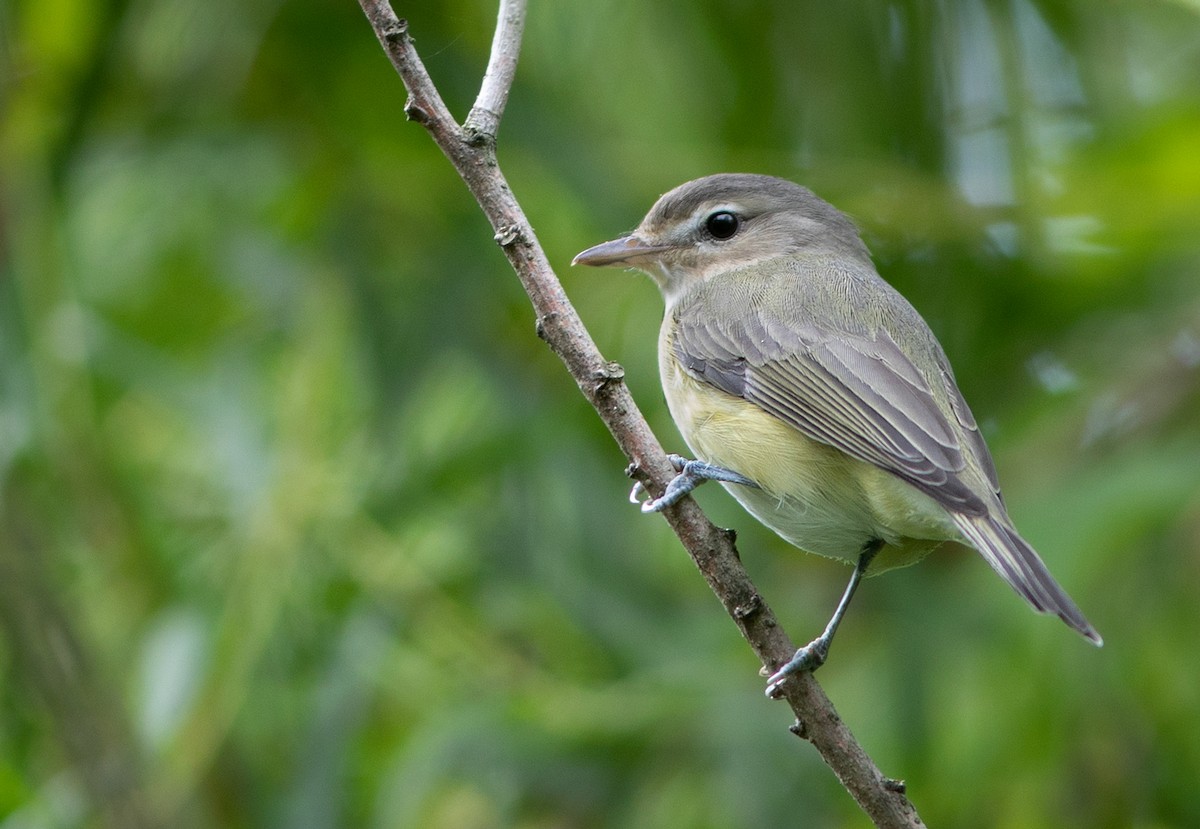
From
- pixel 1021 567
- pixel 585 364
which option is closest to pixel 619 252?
pixel 585 364

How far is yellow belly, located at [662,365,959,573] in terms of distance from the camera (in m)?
3.30

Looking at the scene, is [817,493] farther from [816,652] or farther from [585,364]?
[585,364]

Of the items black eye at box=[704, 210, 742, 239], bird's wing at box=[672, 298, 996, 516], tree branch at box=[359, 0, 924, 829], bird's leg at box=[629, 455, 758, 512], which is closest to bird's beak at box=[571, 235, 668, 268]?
black eye at box=[704, 210, 742, 239]

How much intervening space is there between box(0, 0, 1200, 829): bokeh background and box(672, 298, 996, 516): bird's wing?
36.8 inches

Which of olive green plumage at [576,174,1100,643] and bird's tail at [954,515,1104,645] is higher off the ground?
olive green plumage at [576,174,1100,643]

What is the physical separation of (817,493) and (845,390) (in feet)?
0.98

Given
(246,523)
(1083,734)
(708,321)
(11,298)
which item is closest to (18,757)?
(246,523)

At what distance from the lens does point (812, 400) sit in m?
3.58

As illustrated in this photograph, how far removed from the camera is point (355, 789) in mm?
4746

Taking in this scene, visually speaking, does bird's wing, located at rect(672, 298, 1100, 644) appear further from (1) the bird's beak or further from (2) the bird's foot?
(2) the bird's foot

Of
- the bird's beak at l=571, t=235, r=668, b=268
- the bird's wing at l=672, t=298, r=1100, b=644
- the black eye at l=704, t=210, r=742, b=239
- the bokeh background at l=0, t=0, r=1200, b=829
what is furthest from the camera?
the bokeh background at l=0, t=0, r=1200, b=829

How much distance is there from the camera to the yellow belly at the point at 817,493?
3.30 metres

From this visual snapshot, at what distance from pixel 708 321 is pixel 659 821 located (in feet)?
6.14

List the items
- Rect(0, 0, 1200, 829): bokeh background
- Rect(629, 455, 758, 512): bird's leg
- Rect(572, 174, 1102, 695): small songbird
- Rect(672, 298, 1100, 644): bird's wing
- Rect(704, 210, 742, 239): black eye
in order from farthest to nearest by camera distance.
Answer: Rect(0, 0, 1200, 829): bokeh background → Rect(704, 210, 742, 239): black eye → Rect(572, 174, 1102, 695): small songbird → Rect(672, 298, 1100, 644): bird's wing → Rect(629, 455, 758, 512): bird's leg
